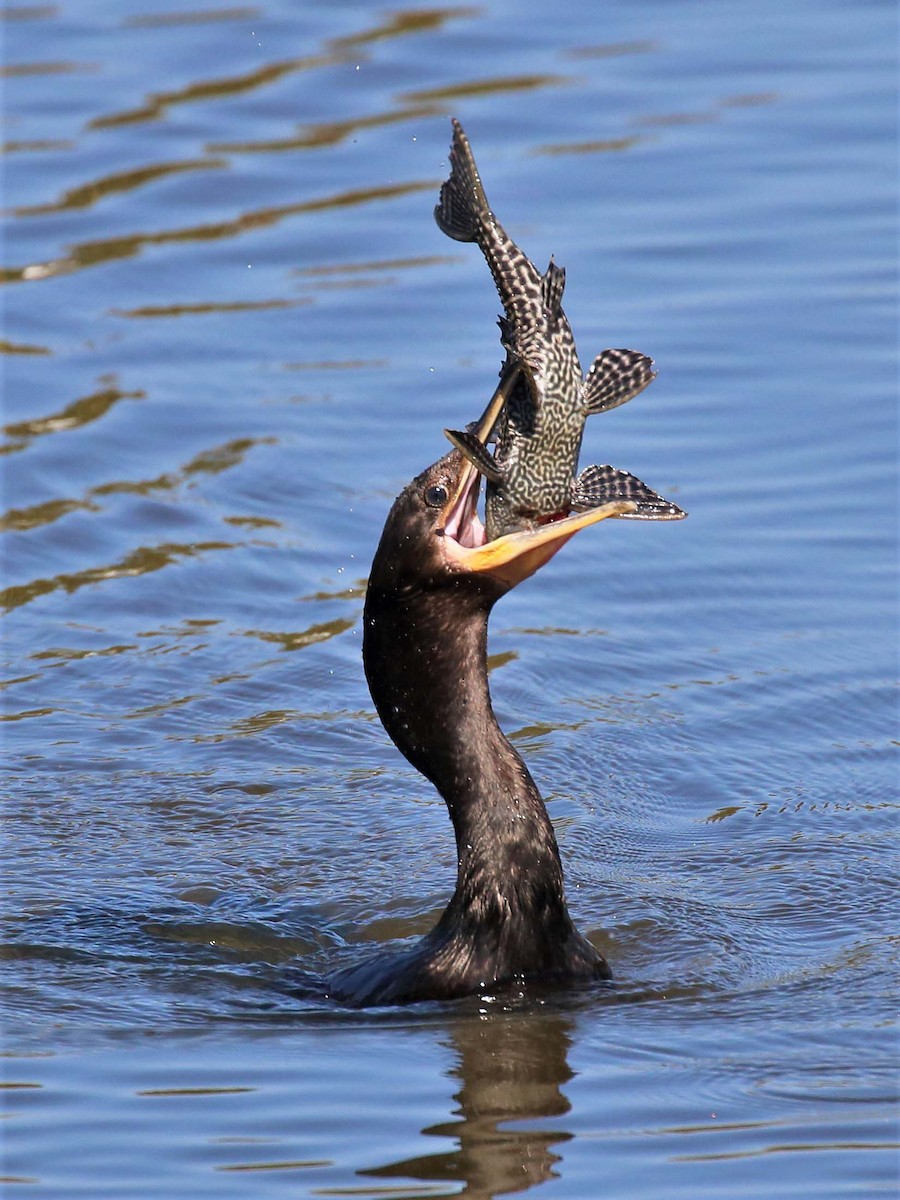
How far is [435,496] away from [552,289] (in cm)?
64

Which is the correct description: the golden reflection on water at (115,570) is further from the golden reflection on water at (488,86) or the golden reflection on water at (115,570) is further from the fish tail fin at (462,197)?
the golden reflection on water at (488,86)

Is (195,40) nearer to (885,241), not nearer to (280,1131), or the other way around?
(885,241)

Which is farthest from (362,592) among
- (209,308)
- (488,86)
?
(488,86)

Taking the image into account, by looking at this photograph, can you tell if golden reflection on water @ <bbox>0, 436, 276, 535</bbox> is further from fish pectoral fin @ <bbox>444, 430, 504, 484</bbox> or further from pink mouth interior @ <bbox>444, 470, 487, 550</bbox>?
fish pectoral fin @ <bbox>444, 430, 504, 484</bbox>

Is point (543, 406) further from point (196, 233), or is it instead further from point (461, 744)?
point (196, 233)

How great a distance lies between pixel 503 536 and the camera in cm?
622

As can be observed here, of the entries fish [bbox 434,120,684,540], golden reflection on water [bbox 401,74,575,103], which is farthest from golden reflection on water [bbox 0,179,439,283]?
fish [bbox 434,120,684,540]

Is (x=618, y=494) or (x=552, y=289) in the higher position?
(x=552, y=289)

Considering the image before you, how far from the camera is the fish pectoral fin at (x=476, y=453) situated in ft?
19.7

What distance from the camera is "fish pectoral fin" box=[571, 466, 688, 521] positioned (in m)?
6.23

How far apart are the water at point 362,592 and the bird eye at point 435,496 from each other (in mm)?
1362

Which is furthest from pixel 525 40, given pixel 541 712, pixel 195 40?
pixel 541 712

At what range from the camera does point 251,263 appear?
1402 cm

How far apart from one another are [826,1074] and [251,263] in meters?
8.97
